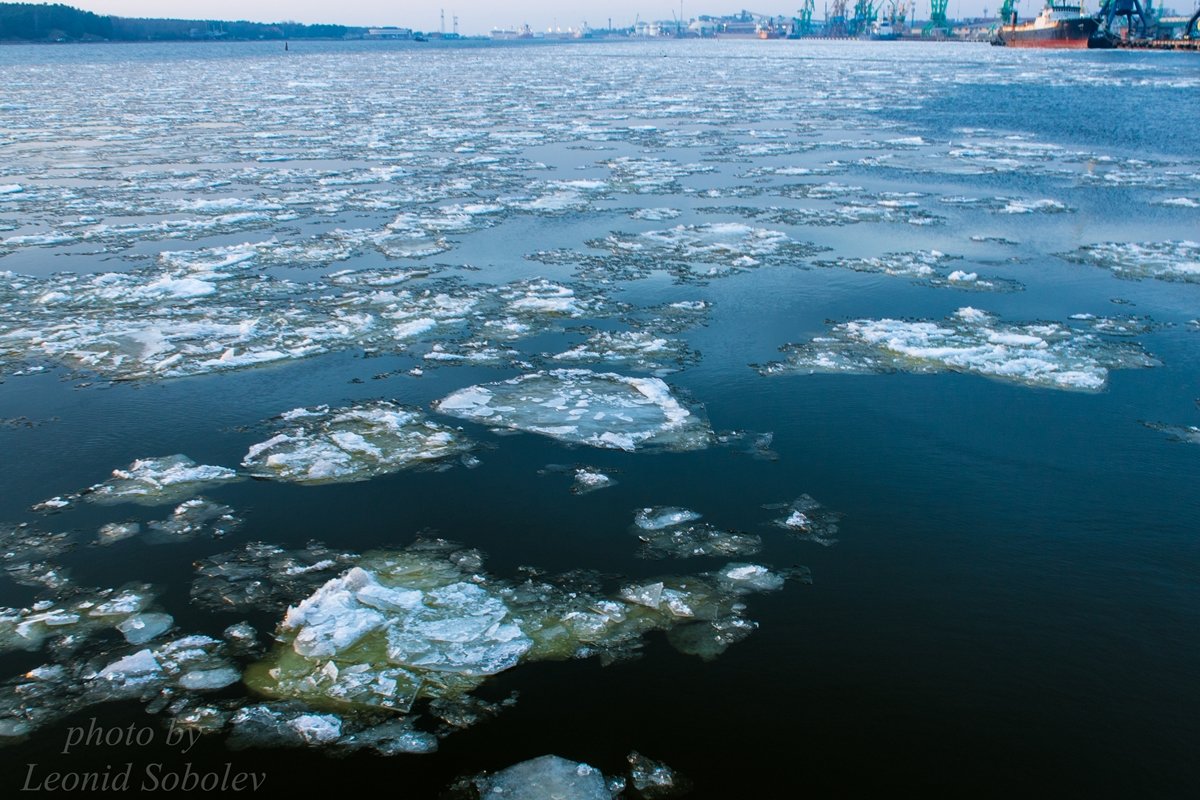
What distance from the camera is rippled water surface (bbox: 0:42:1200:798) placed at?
12.5ft

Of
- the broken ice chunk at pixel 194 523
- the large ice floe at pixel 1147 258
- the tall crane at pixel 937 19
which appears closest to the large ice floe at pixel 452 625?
the broken ice chunk at pixel 194 523

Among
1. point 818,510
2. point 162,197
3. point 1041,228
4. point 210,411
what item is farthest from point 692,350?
point 162,197

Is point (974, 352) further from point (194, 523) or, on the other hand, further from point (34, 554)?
point (34, 554)

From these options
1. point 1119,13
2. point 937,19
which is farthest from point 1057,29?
point 937,19

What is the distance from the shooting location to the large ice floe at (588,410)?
6.37 metres

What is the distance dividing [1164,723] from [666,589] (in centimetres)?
231

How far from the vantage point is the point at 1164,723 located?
380 cm

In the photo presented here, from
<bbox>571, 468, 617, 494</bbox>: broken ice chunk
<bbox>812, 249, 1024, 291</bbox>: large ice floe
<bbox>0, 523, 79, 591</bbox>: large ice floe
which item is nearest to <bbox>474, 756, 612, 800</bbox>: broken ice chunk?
<bbox>571, 468, 617, 494</bbox>: broken ice chunk

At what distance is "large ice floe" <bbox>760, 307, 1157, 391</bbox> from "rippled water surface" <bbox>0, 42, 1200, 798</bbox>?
47 millimetres

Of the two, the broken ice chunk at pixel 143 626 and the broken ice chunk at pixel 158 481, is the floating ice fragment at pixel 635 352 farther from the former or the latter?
the broken ice chunk at pixel 143 626

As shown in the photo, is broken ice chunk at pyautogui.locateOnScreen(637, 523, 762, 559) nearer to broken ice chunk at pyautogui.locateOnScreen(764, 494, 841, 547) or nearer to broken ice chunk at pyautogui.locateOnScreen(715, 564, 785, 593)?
broken ice chunk at pyautogui.locateOnScreen(715, 564, 785, 593)

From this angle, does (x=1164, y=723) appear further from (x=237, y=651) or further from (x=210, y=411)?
(x=210, y=411)

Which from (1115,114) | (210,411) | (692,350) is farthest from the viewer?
(1115,114)

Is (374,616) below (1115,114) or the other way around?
below
